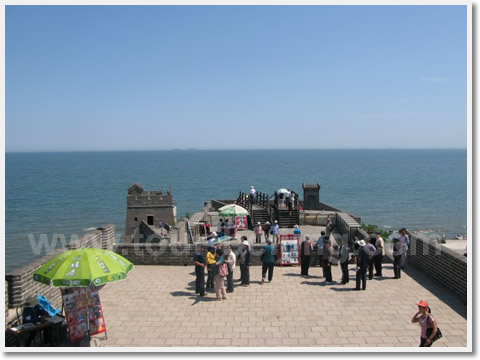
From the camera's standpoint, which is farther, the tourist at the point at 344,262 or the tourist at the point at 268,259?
the tourist at the point at 268,259

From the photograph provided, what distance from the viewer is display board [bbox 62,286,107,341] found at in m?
8.81

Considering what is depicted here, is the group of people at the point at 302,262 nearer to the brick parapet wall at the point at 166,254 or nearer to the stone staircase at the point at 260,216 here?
the brick parapet wall at the point at 166,254

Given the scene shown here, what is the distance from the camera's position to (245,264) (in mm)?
12438

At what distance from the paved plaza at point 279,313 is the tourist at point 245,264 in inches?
9.7

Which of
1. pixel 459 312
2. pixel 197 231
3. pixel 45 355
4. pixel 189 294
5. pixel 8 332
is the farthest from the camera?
pixel 197 231

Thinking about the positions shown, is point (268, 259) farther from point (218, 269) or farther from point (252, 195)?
point (252, 195)

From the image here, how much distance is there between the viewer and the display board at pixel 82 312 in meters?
8.81

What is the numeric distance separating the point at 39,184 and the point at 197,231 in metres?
121

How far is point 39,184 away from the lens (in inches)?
5049

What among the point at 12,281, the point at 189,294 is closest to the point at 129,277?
the point at 189,294

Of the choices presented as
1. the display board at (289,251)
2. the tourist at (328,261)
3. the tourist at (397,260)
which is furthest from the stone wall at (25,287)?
the tourist at (397,260)

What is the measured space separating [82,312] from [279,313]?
4186 millimetres

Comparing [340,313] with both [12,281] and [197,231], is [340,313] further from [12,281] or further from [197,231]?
[197,231]

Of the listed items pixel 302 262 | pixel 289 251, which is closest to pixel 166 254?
pixel 289 251
